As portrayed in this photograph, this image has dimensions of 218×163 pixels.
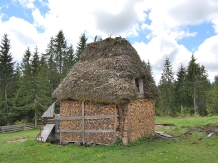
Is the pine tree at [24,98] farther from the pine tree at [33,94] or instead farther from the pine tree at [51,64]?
the pine tree at [51,64]

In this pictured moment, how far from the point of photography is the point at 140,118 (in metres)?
12.7

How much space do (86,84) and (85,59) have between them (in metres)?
3.29

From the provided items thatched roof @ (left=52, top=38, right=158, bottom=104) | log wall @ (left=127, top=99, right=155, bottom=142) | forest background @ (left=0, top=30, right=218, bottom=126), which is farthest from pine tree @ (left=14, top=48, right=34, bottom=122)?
log wall @ (left=127, top=99, right=155, bottom=142)

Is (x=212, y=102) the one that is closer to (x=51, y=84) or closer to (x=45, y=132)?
(x=51, y=84)

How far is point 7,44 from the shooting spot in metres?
26.7

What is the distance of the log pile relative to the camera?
11484mm

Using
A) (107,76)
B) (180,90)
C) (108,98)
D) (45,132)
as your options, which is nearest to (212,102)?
(180,90)

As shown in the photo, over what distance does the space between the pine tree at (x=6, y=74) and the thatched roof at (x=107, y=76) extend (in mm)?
15512

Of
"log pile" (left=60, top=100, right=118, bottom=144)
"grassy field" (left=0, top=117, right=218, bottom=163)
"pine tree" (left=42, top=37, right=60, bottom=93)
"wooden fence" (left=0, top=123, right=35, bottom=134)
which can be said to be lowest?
"wooden fence" (left=0, top=123, right=35, bottom=134)

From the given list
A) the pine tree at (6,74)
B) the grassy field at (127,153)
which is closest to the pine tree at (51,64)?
the pine tree at (6,74)

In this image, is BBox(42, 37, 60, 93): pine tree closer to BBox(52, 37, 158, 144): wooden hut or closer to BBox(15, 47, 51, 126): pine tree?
BBox(15, 47, 51, 126): pine tree

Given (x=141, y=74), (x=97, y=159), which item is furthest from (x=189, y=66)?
(x=97, y=159)

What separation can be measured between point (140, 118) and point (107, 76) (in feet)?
10.9

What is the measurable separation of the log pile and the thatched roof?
0.58 meters
